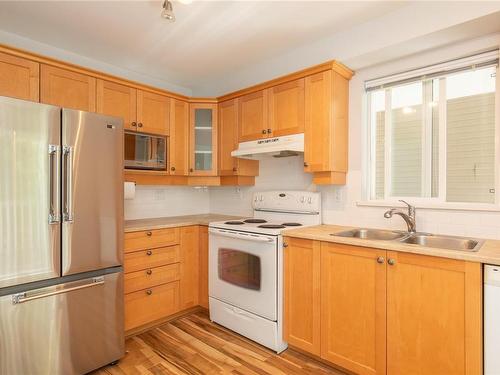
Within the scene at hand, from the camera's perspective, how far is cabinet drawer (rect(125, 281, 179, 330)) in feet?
8.19

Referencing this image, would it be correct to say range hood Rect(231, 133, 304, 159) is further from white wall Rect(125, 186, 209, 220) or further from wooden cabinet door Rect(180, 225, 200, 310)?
white wall Rect(125, 186, 209, 220)

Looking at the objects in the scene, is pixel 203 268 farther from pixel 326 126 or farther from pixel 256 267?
pixel 326 126

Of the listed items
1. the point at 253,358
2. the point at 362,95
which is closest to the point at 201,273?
the point at 253,358

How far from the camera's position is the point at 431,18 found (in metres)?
1.96

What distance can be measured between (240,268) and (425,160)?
1749 mm

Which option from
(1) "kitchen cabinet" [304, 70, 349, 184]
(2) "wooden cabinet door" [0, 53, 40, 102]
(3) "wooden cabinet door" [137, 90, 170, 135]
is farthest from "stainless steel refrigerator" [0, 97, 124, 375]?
(1) "kitchen cabinet" [304, 70, 349, 184]

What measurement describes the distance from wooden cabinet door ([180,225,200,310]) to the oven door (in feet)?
0.80

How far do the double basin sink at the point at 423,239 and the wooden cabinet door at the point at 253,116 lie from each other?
4.05ft

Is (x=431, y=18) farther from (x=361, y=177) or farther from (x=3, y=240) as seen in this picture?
(x=3, y=240)

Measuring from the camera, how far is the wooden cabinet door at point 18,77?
207 centimetres

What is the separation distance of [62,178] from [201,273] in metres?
1.63

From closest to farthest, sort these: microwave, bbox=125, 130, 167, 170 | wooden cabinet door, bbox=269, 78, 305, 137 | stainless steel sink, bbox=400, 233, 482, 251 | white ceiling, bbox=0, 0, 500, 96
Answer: stainless steel sink, bbox=400, 233, 482, 251, white ceiling, bbox=0, 0, 500, 96, wooden cabinet door, bbox=269, 78, 305, 137, microwave, bbox=125, 130, 167, 170

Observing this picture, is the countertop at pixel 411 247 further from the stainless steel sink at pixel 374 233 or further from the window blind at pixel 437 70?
the window blind at pixel 437 70

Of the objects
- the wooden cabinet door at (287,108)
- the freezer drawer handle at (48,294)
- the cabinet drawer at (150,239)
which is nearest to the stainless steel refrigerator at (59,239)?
the freezer drawer handle at (48,294)
